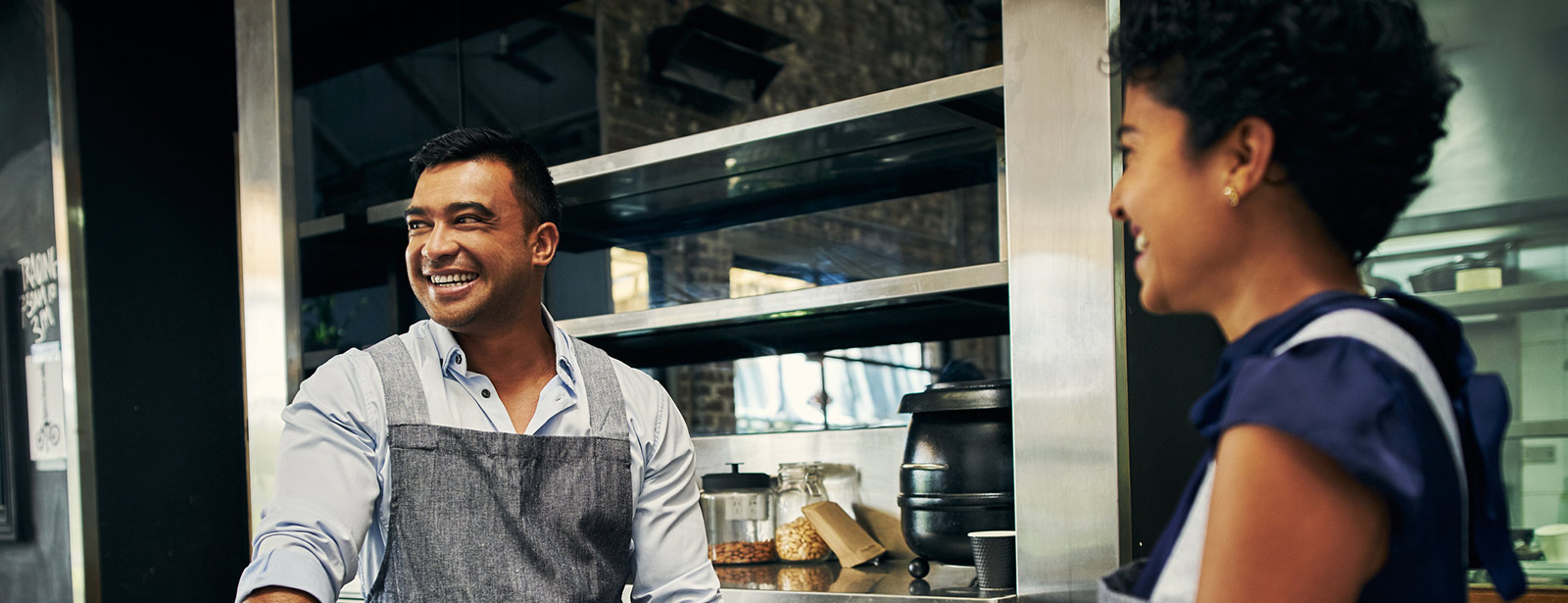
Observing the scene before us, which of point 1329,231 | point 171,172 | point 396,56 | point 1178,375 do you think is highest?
point 396,56

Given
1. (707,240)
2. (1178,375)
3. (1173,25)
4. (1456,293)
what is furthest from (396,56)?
(1173,25)

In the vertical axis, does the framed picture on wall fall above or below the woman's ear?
below

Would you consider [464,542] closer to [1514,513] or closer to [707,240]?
[707,240]

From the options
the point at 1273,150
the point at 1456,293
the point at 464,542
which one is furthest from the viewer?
the point at 1456,293

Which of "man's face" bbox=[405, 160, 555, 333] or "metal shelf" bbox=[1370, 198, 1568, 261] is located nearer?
"man's face" bbox=[405, 160, 555, 333]

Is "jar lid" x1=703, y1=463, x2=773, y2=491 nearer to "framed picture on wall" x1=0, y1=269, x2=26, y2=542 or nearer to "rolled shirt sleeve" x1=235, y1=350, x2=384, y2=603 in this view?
"rolled shirt sleeve" x1=235, y1=350, x2=384, y2=603

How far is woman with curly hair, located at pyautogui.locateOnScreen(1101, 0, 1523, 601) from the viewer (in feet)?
1.78

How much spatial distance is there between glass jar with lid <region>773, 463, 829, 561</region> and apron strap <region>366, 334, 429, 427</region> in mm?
1034

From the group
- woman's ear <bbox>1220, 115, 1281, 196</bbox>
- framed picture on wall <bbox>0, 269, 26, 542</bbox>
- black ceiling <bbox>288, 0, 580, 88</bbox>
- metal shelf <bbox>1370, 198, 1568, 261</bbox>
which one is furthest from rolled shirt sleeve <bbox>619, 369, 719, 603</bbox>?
framed picture on wall <bbox>0, 269, 26, 542</bbox>

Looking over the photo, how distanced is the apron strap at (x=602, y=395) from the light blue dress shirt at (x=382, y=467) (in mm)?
14

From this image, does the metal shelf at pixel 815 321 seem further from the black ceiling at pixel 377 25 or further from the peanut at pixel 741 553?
the black ceiling at pixel 377 25

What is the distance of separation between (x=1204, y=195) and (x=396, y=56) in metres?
3.13

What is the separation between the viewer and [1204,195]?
633 mm

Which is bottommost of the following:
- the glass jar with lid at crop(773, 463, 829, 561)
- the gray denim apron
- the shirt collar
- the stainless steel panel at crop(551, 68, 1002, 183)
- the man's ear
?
the glass jar with lid at crop(773, 463, 829, 561)
